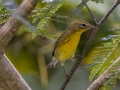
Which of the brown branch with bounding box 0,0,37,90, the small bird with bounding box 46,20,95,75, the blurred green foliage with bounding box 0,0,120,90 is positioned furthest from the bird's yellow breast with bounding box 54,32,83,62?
the brown branch with bounding box 0,0,37,90

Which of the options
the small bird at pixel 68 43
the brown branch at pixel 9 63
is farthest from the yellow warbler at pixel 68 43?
Answer: the brown branch at pixel 9 63

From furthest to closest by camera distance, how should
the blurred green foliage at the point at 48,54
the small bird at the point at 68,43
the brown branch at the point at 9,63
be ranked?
1. the blurred green foliage at the point at 48,54
2. the small bird at the point at 68,43
3. the brown branch at the point at 9,63

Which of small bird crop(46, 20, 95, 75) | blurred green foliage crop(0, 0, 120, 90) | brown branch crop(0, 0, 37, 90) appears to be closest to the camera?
brown branch crop(0, 0, 37, 90)

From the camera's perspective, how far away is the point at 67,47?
3.94 ft

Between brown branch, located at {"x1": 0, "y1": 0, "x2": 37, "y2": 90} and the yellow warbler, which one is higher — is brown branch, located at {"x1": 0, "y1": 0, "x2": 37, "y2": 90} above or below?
above

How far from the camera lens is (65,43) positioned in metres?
1.21

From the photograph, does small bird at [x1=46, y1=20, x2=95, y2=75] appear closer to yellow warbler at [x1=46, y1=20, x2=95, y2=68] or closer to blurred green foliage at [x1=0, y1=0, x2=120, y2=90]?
yellow warbler at [x1=46, y1=20, x2=95, y2=68]

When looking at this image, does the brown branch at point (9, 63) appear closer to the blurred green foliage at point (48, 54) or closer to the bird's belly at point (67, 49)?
the bird's belly at point (67, 49)

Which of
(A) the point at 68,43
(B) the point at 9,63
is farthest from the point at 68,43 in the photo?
(B) the point at 9,63

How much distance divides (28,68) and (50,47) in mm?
174

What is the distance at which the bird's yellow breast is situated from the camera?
45.8 inches

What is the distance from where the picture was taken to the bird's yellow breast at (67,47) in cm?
116

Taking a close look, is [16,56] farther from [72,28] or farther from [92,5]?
[72,28]

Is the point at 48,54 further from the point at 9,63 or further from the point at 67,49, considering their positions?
the point at 9,63
